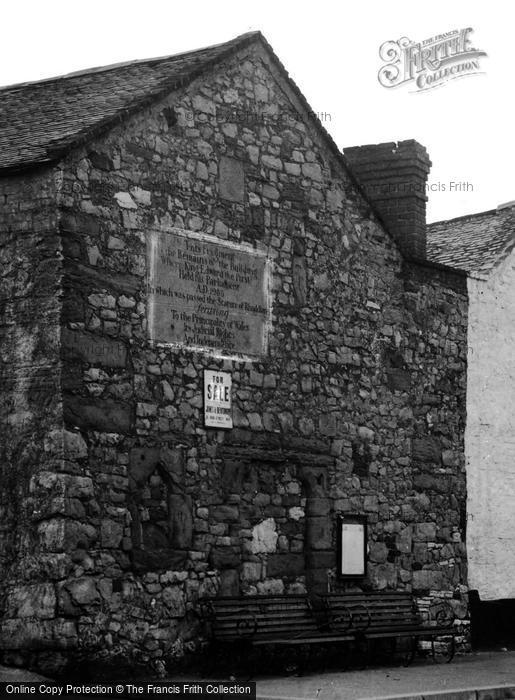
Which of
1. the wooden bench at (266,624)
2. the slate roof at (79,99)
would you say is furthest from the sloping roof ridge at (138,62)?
the wooden bench at (266,624)

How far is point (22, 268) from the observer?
13.0 m

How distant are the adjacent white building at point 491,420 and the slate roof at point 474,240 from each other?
0.03 m

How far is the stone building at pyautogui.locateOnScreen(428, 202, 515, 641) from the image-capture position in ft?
59.7

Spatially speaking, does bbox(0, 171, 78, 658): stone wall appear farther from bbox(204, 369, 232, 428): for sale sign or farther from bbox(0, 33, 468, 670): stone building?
bbox(204, 369, 232, 428): for sale sign

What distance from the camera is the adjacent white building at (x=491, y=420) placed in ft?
59.8

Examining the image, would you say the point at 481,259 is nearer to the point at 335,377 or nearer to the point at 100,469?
the point at 335,377

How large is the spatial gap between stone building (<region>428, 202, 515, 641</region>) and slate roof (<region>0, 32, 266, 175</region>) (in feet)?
17.7

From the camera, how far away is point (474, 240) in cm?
2058

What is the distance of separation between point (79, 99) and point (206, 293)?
2523 millimetres

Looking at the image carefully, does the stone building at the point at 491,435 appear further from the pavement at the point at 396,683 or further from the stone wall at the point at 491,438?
the pavement at the point at 396,683

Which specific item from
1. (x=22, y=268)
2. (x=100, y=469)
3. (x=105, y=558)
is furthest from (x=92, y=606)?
(x=22, y=268)

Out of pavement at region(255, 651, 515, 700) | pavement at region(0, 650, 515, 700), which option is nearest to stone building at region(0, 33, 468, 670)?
pavement at region(0, 650, 515, 700)

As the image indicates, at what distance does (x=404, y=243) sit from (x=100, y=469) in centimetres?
665

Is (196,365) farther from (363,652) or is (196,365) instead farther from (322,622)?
(363,652)
